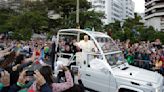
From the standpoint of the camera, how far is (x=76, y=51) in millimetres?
9742

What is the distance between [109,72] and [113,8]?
437 feet

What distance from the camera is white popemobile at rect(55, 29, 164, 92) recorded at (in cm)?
805

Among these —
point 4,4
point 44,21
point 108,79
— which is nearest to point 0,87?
point 108,79

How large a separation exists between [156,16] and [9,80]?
105 metres

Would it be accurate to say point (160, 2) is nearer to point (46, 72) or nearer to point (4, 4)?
point (4, 4)

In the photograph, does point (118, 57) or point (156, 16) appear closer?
point (118, 57)

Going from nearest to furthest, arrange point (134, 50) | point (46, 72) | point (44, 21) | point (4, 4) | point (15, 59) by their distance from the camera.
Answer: point (46, 72)
point (15, 59)
point (134, 50)
point (44, 21)
point (4, 4)

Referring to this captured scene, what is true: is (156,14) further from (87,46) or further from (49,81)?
(49,81)

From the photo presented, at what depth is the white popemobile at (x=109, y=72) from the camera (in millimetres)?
8047

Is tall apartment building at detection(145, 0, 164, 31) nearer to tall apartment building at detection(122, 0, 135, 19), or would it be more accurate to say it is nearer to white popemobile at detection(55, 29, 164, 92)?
tall apartment building at detection(122, 0, 135, 19)

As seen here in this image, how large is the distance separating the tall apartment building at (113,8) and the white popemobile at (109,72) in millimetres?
104294

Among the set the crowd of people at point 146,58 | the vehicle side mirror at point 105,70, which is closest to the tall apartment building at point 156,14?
the crowd of people at point 146,58

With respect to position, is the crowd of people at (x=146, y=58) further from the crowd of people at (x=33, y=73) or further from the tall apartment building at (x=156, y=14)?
the tall apartment building at (x=156, y=14)

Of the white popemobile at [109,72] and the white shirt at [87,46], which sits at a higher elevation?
the white shirt at [87,46]
